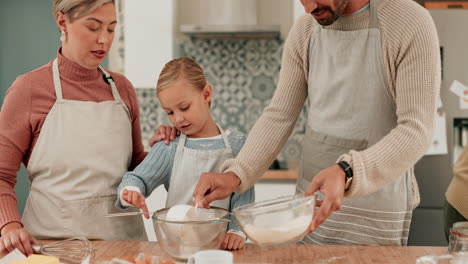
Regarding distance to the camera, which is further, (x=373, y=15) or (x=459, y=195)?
(x=459, y=195)

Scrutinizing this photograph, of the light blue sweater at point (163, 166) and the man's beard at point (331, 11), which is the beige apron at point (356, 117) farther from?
the light blue sweater at point (163, 166)

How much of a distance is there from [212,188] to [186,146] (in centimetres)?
30

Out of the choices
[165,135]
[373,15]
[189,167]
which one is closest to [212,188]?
[189,167]

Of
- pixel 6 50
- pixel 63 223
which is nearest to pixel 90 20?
pixel 63 223

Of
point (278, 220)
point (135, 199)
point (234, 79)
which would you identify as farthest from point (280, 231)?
point (234, 79)

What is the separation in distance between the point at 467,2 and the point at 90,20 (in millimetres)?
1946

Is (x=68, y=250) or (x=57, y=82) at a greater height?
(x=57, y=82)

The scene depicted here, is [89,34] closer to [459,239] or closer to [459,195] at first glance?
[459,239]

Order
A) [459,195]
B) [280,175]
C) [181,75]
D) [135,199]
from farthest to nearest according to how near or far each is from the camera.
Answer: [280,175], [459,195], [181,75], [135,199]

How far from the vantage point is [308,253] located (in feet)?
4.20

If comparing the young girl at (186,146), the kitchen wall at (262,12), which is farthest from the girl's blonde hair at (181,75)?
the kitchen wall at (262,12)

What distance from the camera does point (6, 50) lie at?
3.66 meters

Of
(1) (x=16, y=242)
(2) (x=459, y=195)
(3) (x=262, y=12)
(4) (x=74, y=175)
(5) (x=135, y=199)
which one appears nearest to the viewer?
(1) (x=16, y=242)

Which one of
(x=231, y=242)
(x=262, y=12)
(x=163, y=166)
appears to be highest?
(x=262, y=12)
